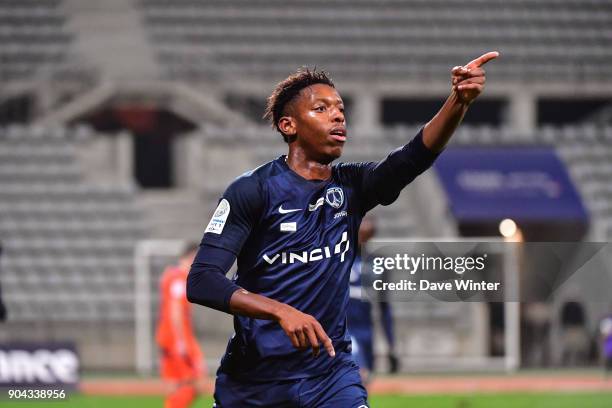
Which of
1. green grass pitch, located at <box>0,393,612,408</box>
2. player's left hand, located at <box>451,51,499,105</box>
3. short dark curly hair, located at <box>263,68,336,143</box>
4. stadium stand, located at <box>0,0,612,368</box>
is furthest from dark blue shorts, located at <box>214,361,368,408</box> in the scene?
stadium stand, located at <box>0,0,612,368</box>

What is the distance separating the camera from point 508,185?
19.6 m

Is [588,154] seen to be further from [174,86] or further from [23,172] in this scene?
[23,172]

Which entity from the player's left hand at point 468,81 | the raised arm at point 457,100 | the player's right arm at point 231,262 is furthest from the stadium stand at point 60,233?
the player's left hand at point 468,81

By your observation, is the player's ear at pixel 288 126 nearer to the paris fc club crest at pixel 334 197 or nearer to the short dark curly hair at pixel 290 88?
the short dark curly hair at pixel 290 88

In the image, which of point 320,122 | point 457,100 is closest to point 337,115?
point 320,122

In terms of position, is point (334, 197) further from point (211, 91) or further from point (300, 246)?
point (211, 91)

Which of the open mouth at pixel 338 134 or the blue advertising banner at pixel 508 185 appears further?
the blue advertising banner at pixel 508 185

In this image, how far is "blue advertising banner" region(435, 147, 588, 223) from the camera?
1922 cm

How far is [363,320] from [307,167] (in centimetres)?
544

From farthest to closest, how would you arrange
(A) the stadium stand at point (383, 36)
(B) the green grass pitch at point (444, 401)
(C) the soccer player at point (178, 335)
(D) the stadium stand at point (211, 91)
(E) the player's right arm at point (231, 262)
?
1. (A) the stadium stand at point (383, 36)
2. (D) the stadium stand at point (211, 91)
3. (B) the green grass pitch at point (444, 401)
4. (C) the soccer player at point (178, 335)
5. (E) the player's right arm at point (231, 262)

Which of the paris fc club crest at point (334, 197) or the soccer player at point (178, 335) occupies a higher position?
the paris fc club crest at point (334, 197)

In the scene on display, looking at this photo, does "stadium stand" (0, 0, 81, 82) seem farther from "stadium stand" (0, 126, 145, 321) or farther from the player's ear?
the player's ear

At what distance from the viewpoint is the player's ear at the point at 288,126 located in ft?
15.0

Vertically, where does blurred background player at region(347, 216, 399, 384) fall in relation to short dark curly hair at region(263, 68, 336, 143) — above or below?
below
